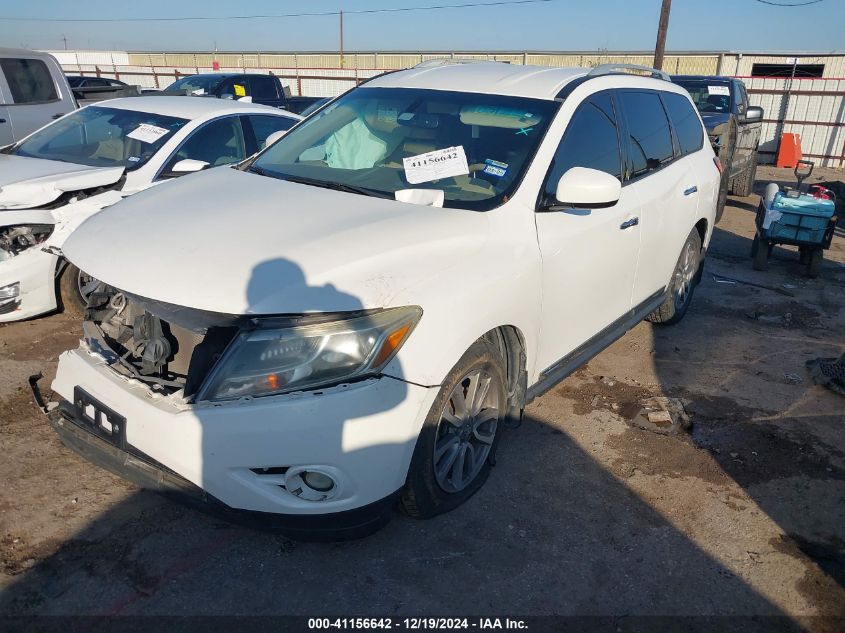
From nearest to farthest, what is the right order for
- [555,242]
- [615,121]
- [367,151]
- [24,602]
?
1. [24,602]
2. [555,242]
3. [367,151]
4. [615,121]

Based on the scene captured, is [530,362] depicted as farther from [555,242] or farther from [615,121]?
[615,121]

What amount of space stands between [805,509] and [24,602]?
344 cm

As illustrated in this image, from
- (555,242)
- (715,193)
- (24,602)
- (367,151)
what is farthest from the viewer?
(715,193)

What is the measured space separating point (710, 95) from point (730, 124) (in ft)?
5.60

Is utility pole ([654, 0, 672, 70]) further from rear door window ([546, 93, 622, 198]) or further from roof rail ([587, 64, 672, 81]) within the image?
rear door window ([546, 93, 622, 198])

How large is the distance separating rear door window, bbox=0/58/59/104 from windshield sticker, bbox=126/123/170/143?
11.2ft

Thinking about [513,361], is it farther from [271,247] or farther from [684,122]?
[684,122]

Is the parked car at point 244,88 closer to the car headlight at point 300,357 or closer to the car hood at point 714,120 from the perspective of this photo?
the car hood at point 714,120

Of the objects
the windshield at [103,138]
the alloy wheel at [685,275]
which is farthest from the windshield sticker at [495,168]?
the windshield at [103,138]

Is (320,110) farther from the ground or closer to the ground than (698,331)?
farther from the ground

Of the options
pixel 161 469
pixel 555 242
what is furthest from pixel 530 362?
pixel 161 469

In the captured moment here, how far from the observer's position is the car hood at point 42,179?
4.50 metres

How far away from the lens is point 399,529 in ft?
9.71

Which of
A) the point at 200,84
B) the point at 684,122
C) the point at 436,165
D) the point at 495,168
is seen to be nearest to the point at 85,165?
the point at 436,165
